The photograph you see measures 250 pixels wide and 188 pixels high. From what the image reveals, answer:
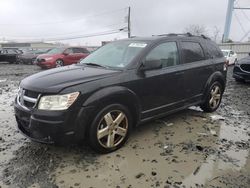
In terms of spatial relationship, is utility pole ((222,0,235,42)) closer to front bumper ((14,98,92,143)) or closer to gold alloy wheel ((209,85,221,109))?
gold alloy wheel ((209,85,221,109))

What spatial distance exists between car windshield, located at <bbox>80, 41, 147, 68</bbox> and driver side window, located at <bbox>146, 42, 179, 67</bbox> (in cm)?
22

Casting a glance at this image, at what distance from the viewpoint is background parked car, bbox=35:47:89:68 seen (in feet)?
57.0

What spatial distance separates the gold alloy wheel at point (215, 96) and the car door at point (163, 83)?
4.14 feet

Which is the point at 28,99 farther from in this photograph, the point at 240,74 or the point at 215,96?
the point at 240,74

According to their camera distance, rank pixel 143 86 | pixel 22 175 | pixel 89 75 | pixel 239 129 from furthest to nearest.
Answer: pixel 239 129 → pixel 143 86 → pixel 89 75 → pixel 22 175

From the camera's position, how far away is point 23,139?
185 inches

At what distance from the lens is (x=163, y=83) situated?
478 centimetres

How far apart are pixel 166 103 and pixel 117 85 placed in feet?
4.17

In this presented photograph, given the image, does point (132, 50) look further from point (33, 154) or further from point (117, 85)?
point (33, 154)

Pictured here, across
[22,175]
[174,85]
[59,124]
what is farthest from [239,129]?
[22,175]

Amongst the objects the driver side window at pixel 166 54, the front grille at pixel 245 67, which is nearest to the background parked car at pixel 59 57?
the front grille at pixel 245 67

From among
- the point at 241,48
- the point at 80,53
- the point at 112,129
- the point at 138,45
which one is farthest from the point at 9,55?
the point at 241,48

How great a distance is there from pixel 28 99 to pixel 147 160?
193 cm

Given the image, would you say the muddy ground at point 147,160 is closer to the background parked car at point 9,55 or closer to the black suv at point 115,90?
the black suv at point 115,90
